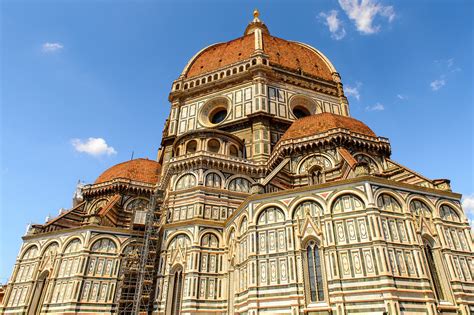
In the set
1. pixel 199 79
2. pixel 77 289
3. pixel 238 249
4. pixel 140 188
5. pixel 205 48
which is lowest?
pixel 77 289

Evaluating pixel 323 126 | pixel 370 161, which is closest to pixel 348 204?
pixel 370 161

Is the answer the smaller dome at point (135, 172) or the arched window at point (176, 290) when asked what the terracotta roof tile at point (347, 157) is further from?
the smaller dome at point (135, 172)

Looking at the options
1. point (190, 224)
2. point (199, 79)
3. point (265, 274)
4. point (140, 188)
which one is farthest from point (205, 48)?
point (265, 274)

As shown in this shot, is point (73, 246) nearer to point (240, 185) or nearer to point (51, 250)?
point (51, 250)

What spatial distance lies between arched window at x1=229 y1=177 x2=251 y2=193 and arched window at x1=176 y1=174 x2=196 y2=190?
2.83 metres

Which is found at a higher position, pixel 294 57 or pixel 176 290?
pixel 294 57

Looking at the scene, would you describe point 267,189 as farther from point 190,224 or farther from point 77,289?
point 77,289

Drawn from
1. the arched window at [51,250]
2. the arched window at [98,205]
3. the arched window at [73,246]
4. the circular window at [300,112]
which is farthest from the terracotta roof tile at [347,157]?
the arched window at [51,250]

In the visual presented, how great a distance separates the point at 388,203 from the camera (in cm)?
1739

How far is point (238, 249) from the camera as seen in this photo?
20297 mm

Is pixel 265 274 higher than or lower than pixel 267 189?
lower

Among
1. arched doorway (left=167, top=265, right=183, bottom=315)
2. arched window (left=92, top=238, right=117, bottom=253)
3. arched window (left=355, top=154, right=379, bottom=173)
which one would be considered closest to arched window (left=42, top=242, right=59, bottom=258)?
arched window (left=92, top=238, right=117, bottom=253)

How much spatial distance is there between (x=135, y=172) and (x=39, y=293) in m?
12.0

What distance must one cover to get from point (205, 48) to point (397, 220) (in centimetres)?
3258
